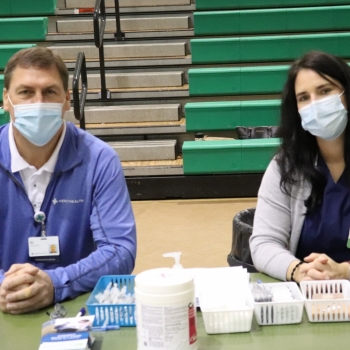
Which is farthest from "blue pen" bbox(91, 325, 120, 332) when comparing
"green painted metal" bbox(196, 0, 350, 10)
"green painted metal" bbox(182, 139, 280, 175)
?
"green painted metal" bbox(196, 0, 350, 10)

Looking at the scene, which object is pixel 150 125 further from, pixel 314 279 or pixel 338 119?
pixel 314 279

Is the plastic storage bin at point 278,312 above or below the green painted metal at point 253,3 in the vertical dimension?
below

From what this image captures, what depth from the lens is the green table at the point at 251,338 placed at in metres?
1.52

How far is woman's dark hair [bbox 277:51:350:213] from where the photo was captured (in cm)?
222

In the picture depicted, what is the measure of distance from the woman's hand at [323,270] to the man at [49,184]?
0.57 m

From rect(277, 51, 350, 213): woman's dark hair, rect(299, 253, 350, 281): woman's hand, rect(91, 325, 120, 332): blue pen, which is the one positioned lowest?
rect(91, 325, 120, 332): blue pen

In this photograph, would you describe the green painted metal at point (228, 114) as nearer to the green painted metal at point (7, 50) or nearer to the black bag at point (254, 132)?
the black bag at point (254, 132)

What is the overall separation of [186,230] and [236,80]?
2136 millimetres

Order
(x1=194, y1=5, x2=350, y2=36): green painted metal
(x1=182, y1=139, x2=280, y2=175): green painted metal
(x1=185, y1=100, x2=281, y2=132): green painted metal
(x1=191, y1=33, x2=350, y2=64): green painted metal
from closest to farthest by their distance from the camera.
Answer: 1. (x1=182, y1=139, x2=280, y2=175): green painted metal
2. (x1=185, y1=100, x2=281, y2=132): green painted metal
3. (x1=191, y1=33, x2=350, y2=64): green painted metal
4. (x1=194, y1=5, x2=350, y2=36): green painted metal

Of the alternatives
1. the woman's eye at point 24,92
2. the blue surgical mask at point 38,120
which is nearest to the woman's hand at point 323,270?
the blue surgical mask at point 38,120

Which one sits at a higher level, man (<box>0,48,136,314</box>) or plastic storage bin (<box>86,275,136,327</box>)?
man (<box>0,48,136,314</box>)

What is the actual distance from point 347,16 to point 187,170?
270 cm

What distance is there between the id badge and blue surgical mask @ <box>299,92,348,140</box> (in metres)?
0.96

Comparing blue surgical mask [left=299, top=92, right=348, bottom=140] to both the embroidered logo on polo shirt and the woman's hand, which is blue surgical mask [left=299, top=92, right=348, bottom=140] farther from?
the embroidered logo on polo shirt
